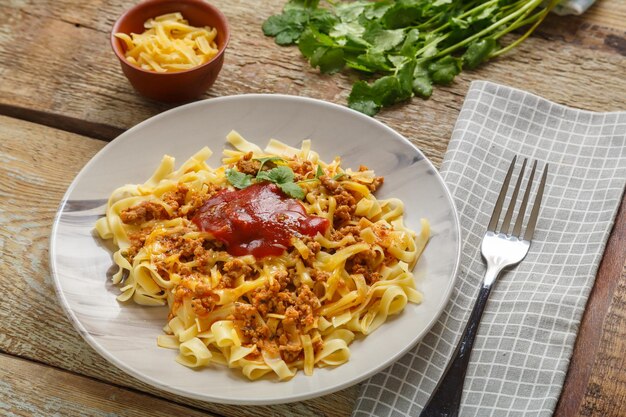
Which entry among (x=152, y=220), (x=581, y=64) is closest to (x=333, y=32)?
(x=581, y=64)

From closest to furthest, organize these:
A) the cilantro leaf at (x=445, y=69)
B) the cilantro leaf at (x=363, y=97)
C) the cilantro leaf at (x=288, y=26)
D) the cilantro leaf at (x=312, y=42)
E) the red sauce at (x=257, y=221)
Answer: the red sauce at (x=257, y=221) → the cilantro leaf at (x=363, y=97) → the cilantro leaf at (x=445, y=69) → the cilantro leaf at (x=312, y=42) → the cilantro leaf at (x=288, y=26)

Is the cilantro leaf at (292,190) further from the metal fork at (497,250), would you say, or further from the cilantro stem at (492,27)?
the cilantro stem at (492,27)

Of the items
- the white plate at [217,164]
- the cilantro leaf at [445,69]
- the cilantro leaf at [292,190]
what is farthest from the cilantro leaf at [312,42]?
the cilantro leaf at [292,190]

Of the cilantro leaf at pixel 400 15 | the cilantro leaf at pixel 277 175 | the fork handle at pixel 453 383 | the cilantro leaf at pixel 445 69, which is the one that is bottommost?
the fork handle at pixel 453 383

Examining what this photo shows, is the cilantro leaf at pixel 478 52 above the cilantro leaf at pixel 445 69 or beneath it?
above

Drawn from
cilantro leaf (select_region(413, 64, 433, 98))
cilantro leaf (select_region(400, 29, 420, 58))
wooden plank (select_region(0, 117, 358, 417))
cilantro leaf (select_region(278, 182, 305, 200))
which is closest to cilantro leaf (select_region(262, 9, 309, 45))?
cilantro leaf (select_region(400, 29, 420, 58))

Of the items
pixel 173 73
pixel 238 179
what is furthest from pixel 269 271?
pixel 173 73
